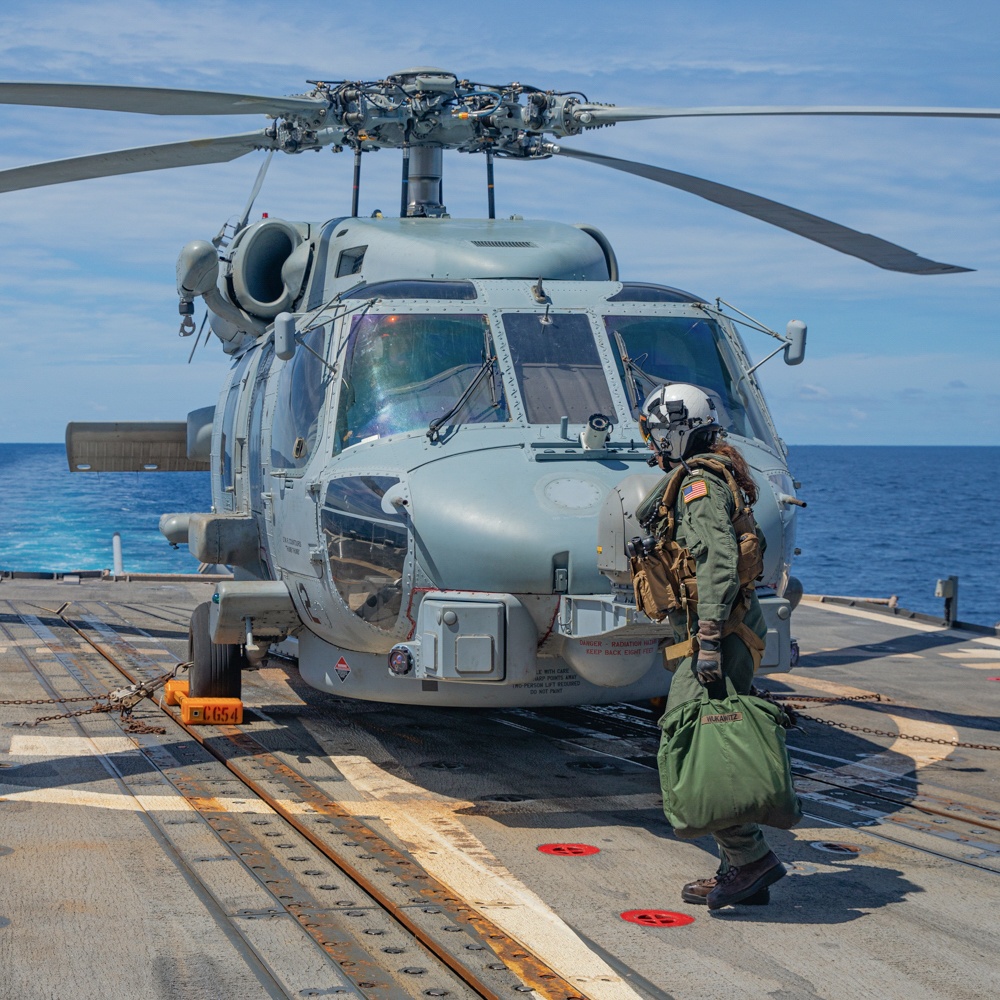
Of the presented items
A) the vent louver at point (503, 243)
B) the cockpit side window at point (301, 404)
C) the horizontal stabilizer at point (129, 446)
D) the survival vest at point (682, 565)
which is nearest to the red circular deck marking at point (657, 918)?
the survival vest at point (682, 565)

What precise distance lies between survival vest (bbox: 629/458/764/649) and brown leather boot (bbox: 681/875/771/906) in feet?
3.30

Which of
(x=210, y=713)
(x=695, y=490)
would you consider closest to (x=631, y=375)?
(x=695, y=490)

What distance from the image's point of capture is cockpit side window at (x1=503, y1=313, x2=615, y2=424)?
7.76m

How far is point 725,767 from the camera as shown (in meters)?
5.44

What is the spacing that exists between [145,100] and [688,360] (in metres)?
3.69

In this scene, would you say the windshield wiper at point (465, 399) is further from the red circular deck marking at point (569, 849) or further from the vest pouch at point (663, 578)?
the red circular deck marking at point (569, 849)

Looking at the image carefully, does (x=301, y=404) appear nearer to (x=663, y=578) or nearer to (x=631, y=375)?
(x=631, y=375)

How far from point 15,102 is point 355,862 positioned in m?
4.82

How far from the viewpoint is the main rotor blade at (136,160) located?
8.81 meters

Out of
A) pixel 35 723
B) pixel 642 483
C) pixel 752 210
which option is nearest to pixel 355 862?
pixel 642 483

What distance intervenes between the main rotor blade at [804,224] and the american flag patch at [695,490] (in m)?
4.23

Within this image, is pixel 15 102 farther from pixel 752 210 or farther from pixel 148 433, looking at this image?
pixel 148 433

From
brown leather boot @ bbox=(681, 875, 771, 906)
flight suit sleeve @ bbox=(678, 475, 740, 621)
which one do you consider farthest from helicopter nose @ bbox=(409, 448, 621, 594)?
brown leather boot @ bbox=(681, 875, 771, 906)

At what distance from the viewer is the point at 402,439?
757 cm
